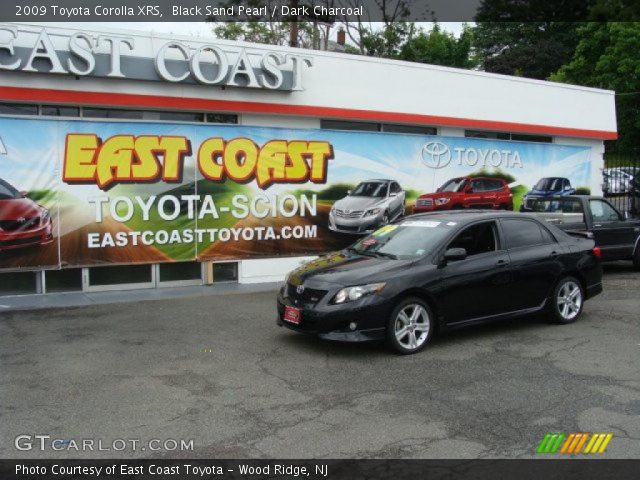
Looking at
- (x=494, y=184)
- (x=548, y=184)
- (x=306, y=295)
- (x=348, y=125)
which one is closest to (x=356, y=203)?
(x=348, y=125)

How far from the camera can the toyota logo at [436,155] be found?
618 inches

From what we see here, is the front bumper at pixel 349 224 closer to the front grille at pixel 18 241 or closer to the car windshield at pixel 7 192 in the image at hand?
the front grille at pixel 18 241

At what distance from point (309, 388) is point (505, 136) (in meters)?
13.8

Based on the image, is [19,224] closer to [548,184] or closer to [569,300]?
[569,300]

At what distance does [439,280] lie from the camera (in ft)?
25.5

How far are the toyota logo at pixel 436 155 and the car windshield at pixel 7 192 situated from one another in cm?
893

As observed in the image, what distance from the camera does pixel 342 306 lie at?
24.0ft

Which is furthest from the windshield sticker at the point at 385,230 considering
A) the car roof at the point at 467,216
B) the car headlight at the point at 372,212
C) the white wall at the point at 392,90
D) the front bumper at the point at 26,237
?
the front bumper at the point at 26,237

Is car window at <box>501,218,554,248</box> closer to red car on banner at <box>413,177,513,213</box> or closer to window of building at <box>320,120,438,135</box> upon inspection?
red car on banner at <box>413,177,513,213</box>

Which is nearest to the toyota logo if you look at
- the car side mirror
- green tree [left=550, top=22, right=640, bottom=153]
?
the car side mirror

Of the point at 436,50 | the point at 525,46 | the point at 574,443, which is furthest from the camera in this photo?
the point at 525,46

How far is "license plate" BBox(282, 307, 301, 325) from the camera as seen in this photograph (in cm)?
764

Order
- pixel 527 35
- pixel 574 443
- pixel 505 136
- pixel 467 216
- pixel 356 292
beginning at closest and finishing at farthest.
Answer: pixel 574 443
pixel 356 292
pixel 467 216
pixel 505 136
pixel 527 35

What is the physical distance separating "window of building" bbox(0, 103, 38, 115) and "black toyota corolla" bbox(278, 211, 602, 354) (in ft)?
21.7
